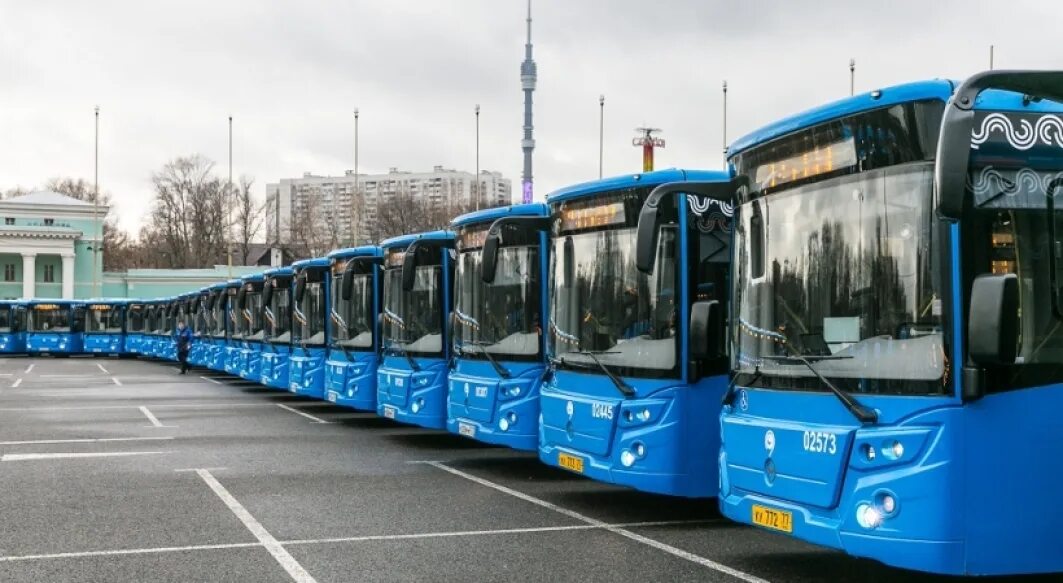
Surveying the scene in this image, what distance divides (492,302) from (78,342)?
57.4 meters

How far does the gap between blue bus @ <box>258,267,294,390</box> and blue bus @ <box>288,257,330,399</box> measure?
1.81 meters

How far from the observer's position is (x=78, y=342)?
66.1 meters

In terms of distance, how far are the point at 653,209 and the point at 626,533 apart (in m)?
3.12

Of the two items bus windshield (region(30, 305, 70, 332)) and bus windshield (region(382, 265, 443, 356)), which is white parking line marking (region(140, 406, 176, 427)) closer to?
bus windshield (region(382, 265, 443, 356))

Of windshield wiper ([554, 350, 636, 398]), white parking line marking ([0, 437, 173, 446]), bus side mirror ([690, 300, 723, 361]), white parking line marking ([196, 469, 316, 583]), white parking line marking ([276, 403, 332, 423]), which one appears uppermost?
bus side mirror ([690, 300, 723, 361])

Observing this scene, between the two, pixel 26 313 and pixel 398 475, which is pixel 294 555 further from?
pixel 26 313

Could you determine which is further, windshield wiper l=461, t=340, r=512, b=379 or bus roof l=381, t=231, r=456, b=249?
bus roof l=381, t=231, r=456, b=249

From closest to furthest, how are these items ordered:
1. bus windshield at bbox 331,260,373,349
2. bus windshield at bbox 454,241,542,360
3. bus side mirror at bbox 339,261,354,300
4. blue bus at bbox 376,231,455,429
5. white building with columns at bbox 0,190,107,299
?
bus windshield at bbox 454,241,542,360 → blue bus at bbox 376,231,455,429 → bus side mirror at bbox 339,261,354,300 → bus windshield at bbox 331,260,373,349 → white building with columns at bbox 0,190,107,299

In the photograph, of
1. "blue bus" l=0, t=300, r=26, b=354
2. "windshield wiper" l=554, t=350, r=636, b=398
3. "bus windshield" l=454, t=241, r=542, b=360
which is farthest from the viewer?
"blue bus" l=0, t=300, r=26, b=354

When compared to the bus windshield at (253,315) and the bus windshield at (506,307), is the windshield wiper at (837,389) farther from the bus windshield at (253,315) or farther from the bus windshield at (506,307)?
the bus windshield at (253,315)

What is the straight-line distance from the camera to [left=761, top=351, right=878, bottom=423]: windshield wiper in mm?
6941

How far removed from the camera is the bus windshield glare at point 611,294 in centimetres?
1015

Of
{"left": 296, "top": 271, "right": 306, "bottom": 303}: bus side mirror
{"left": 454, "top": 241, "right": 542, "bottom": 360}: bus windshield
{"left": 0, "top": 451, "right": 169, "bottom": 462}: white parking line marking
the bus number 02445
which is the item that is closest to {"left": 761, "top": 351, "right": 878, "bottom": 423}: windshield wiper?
the bus number 02445

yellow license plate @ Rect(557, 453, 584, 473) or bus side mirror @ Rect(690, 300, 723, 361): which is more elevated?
bus side mirror @ Rect(690, 300, 723, 361)
